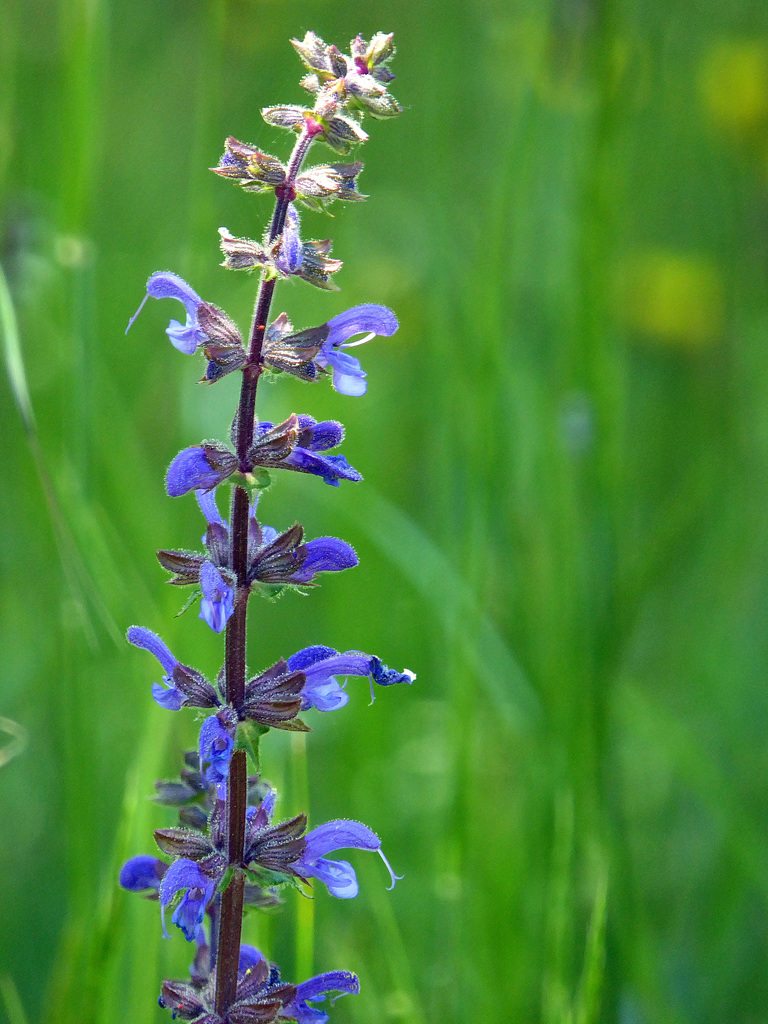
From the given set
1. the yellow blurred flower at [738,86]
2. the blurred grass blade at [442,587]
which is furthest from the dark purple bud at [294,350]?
the yellow blurred flower at [738,86]

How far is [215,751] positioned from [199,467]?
0.82ft

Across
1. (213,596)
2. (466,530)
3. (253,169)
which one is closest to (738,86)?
(466,530)

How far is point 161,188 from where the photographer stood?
410 centimetres

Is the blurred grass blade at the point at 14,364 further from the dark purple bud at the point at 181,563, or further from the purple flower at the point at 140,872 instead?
the purple flower at the point at 140,872

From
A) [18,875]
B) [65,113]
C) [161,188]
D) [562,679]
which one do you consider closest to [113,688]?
[18,875]

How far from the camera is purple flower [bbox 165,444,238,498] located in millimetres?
964

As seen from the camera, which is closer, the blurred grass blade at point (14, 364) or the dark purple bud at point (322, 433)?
the dark purple bud at point (322, 433)

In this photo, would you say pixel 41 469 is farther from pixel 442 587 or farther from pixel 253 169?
pixel 442 587

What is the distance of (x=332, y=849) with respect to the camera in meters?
1.08

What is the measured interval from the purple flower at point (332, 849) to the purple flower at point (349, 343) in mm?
439

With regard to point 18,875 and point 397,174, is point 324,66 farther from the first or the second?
point 397,174

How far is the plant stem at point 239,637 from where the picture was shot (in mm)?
966

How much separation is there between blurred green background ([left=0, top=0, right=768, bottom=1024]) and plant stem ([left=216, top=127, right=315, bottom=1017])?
0.22m

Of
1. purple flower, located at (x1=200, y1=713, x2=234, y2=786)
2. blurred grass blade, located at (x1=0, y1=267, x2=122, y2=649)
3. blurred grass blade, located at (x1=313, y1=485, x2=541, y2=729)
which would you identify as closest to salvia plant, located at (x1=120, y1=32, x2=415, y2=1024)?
purple flower, located at (x1=200, y1=713, x2=234, y2=786)
